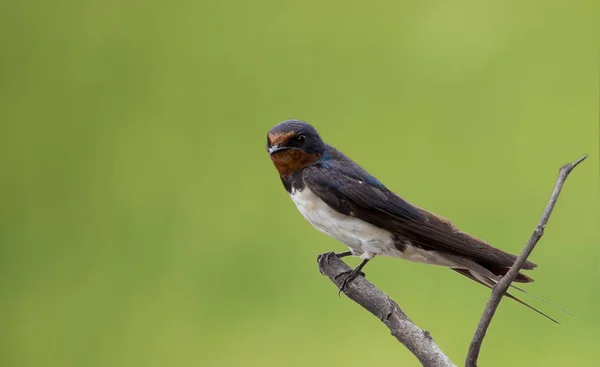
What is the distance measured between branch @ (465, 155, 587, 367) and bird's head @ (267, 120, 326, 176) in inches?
18.0

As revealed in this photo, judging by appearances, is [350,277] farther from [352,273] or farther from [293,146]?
[293,146]

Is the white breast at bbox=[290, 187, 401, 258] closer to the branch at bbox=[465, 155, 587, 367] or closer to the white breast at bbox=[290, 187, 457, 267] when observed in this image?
the white breast at bbox=[290, 187, 457, 267]

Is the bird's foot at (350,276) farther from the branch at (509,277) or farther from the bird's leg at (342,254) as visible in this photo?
the branch at (509,277)


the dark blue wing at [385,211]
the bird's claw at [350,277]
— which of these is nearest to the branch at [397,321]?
the bird's claw at [350,277]

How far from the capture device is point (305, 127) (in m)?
1.35

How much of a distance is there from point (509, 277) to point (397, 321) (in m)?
0.24

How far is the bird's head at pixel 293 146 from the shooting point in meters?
1.31

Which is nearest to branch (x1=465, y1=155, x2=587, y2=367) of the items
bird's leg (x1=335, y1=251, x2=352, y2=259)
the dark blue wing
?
the dark blue wing

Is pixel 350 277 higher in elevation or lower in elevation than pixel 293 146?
lower

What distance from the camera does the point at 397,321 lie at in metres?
1.18

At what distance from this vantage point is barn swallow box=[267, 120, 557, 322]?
128cm

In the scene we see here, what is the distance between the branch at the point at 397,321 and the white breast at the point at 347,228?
61 mm

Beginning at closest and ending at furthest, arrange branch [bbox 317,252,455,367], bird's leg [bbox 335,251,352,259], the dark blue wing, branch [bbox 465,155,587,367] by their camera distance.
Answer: branch [bbox 465,155,587,367]
branch [bbox 317,252,455,367]
the dark blue wing
bird's leg [bbox 335,251,352,259]

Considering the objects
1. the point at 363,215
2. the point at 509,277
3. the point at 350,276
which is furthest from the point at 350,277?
the point at 509,277
